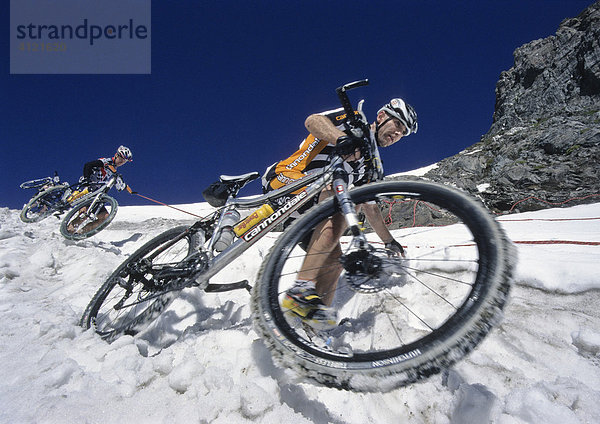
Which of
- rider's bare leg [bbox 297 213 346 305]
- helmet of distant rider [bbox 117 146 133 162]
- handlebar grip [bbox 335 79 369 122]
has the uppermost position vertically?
helmet of distant rider [bbox 117 146 133 162]

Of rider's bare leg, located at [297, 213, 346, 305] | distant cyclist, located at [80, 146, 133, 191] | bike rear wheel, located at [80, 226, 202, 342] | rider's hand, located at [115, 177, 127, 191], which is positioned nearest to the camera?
rider's bare leg, located at [297, 213, 346, 305]

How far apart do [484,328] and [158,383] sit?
5.73 feet

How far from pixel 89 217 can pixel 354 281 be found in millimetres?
9894

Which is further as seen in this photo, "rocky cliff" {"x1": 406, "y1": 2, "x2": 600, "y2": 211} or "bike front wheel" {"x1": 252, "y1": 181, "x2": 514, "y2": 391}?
"rocky cliff" {"x1": 406, "y1": 2, "x2": 600, "y2": 211}

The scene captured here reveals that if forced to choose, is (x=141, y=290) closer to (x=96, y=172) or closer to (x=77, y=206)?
(x=77, y=206)

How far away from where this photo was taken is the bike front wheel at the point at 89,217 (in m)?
8.27

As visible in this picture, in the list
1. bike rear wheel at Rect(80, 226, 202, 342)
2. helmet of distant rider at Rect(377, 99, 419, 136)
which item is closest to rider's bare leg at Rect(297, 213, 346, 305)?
bike rear wheel at Rect(80, 226, 202, 342)

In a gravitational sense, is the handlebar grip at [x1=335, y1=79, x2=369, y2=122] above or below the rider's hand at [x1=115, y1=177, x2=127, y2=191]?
above

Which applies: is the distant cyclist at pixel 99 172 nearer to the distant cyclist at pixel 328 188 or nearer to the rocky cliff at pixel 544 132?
the distant cyclist at pixel 328 188

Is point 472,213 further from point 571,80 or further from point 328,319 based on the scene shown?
point 571,80

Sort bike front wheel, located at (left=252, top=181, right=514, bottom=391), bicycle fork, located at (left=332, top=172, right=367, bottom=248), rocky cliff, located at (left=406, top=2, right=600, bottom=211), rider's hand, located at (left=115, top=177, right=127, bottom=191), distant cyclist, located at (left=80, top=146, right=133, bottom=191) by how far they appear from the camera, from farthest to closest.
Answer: rocky cliff, located at (left=406, top=2, right=600, bottom=211), distant cyclist, located at (left=80, top=146, right=133, bottom=191), rider's hand, located at (left=115, top=177, right=127, bottom=191), bicycle fork, located at (left=332, top=172, right=367, bottom=248), bike front wheel, located at (left=252, top=181, right=514, bottom=391)

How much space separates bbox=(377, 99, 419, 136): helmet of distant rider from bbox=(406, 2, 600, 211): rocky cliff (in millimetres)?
13939

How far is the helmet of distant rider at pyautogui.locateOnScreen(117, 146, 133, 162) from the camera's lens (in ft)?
35.1

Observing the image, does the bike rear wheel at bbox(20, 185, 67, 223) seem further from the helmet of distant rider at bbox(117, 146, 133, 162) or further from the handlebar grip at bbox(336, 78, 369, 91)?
the handlebar grip at bbox(336, 78, 369, 91)
